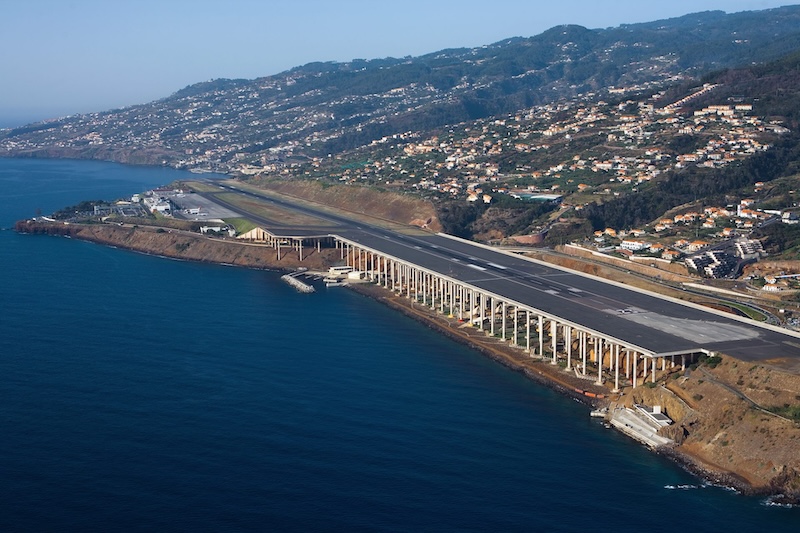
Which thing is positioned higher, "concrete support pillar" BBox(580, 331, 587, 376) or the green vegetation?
the green vegetation

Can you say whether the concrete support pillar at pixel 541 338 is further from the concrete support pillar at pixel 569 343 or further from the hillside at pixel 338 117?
the hillside at pixel 338 117

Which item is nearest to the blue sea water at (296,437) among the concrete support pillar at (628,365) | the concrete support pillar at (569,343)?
the concrete support pillar at (569,343)

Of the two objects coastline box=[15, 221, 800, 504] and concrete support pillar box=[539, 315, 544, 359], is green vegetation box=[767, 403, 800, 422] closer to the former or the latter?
coastline box=[15, 221, 800, 504]

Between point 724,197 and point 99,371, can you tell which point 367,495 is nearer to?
point 99,371

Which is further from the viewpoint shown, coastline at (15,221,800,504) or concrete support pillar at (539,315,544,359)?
concrete support pillar at (539,315,544,359)

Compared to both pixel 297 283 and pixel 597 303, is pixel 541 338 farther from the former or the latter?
pixel 297 283

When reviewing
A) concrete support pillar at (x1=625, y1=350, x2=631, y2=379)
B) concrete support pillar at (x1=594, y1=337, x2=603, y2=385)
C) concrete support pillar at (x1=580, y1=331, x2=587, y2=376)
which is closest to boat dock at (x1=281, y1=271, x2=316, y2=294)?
concrete support pillar at (x1=580, y1=331, x2=587, y2=376)

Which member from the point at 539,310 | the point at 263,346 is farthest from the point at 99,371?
the point at 539,310
